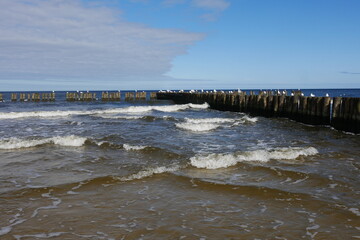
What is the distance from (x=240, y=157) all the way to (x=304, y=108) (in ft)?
36.5

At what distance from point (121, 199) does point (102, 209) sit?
1.74 feet

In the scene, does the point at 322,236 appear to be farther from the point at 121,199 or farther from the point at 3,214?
the point at 3,214

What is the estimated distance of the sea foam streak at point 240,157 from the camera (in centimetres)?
800

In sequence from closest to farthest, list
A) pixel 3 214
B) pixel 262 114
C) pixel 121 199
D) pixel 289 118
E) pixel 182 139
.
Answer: pixel 3 214
pixel 121 199
pixel 182 139
pixel 289 118
pixel 262 114

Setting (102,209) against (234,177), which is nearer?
(102,209)

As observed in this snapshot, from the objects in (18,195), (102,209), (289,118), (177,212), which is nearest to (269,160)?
(177,212)

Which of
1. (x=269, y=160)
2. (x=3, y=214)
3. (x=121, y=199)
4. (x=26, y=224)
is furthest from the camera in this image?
(x=269, y=160)

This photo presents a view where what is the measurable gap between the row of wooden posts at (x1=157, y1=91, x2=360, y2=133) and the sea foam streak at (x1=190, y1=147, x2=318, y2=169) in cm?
590

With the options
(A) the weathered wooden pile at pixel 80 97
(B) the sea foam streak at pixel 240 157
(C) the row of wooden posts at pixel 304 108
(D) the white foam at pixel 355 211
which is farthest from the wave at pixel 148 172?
(A) the weathered wooden pile at pixel 80 97

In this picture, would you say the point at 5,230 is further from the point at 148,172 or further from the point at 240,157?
the point at 240,157

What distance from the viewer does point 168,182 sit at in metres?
6.60

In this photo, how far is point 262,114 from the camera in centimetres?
2319

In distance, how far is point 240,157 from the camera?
869 centimetres

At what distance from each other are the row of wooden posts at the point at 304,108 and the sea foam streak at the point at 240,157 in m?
5.90
